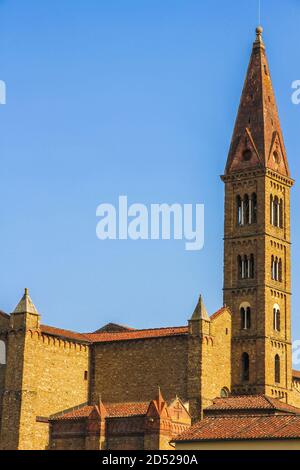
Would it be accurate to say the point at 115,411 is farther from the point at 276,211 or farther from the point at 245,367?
the point at 276,211

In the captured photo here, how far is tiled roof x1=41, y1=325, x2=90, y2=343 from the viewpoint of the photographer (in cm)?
6656

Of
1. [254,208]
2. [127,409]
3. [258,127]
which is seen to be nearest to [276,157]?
[258,127]

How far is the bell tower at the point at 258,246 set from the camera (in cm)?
6825

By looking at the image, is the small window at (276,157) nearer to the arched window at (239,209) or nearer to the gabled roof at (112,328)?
the arched window at (239,209)

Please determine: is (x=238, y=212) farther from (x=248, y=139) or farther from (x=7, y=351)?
(x=7, y=351)

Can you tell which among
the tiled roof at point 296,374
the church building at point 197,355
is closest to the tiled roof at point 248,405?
the church building at point 197,355

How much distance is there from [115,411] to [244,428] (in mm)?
9514

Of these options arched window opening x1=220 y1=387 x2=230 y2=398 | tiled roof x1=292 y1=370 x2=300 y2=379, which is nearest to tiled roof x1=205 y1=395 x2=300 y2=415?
arched window opening x1=220 y1=387 x2=230 y2=398

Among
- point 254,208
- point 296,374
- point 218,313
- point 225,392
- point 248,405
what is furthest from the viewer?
point 296,374

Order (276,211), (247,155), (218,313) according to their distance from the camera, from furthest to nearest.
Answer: (247,155)
(276,211)
(218,313)

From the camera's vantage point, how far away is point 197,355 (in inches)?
2562

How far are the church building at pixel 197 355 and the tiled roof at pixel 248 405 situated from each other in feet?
0.19

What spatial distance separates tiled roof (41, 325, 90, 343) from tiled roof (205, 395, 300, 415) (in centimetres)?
871
